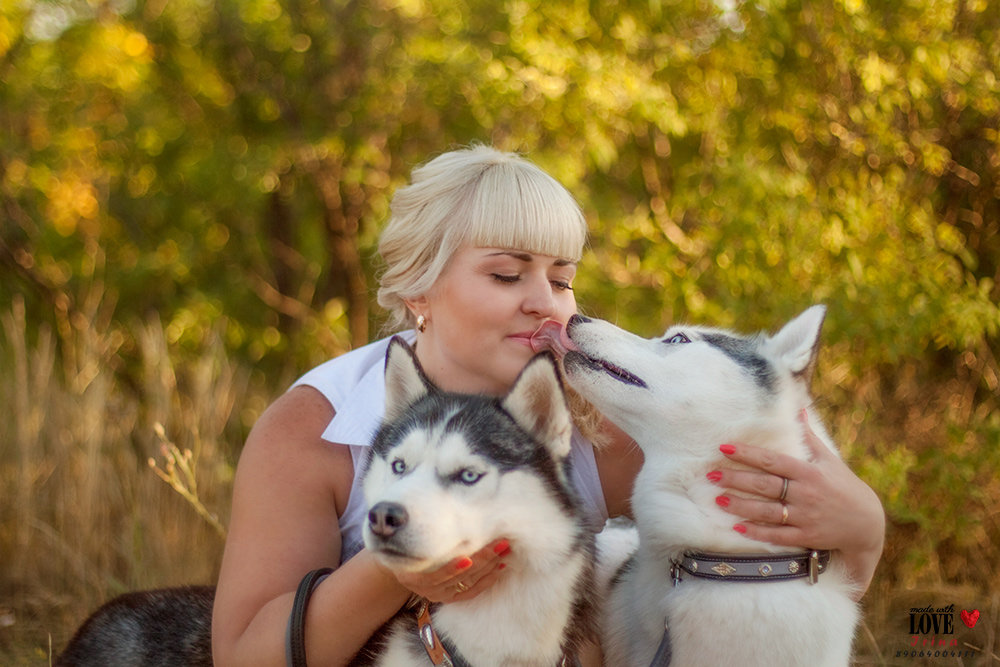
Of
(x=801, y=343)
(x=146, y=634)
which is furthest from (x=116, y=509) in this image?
(x=801, y=343)

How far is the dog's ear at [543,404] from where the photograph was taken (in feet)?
7.53

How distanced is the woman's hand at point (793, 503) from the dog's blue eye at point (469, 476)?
0.72 m

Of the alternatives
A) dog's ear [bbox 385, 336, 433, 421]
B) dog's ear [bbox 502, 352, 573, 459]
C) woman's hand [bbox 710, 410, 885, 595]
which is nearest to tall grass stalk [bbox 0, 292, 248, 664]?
dog's ear [bbox 385, 336, 433, 421]

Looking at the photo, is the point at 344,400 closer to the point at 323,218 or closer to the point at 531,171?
the point at 531,171

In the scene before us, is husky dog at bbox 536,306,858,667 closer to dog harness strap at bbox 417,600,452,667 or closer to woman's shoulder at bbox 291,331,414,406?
dog harness strap at bbox 417,600,452,667

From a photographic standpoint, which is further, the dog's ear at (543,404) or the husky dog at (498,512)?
the dog's ear at (543,404)

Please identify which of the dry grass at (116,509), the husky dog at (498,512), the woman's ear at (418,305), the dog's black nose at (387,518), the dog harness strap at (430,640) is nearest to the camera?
the dog's black nose at (387,518)

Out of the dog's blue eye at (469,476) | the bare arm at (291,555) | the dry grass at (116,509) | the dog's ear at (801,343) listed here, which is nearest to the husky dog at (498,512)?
the dog's blue eye at (469,476)

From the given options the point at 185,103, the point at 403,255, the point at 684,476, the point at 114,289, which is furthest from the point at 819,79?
the point at 114,289

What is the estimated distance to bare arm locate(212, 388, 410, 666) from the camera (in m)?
2.37

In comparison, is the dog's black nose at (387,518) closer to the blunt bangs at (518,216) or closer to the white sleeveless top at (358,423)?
the white sleeveless top at (358,423)

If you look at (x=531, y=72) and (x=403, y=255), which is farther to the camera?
(x=531, y=72)

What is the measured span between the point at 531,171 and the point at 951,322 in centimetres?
244

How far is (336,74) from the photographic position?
21.9 feet
